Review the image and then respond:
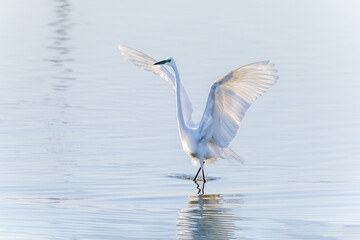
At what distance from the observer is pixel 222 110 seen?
12336 millimetres

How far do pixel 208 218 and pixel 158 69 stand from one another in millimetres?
4065

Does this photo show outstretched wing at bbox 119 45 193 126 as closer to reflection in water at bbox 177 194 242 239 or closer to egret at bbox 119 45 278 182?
egret at bbox 119 45 278 182

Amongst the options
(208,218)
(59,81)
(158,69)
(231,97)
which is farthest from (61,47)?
(208,218)

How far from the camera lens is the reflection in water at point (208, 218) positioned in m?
9.84

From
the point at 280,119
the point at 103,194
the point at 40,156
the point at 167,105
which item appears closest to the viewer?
the point at 103,194

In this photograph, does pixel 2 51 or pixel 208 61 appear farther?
pixel 2 51

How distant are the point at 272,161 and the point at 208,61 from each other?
333 inches

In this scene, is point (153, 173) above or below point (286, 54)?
above

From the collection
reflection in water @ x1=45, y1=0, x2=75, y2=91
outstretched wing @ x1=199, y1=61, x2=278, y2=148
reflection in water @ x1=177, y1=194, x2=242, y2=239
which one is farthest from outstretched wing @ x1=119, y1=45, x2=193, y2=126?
reflection in water @ x1=45, y1=0, x2=75, y2=91

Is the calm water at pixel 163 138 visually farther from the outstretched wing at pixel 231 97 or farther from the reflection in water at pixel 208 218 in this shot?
the outstretched wing at pixel 231 97

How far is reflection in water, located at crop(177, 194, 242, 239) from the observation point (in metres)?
9.84

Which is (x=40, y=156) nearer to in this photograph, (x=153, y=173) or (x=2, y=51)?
(x=153, y=173)

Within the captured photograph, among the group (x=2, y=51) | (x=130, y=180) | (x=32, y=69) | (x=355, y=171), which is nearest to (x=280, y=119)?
(x=355, y=171)

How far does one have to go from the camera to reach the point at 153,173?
41.9ft
